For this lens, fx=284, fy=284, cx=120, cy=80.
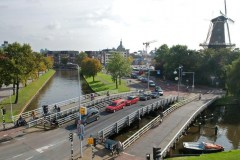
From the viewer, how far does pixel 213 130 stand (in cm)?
4772

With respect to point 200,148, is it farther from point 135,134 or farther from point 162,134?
point 135,134

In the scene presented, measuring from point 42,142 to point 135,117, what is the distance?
17784 mm

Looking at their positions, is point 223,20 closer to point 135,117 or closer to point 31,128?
point 135,117

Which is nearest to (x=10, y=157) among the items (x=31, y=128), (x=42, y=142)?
(x=42, y=142)

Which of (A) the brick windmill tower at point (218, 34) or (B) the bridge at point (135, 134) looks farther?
(A) the brick windmill tower at point (218, 34)

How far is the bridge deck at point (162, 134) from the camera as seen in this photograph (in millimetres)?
31153

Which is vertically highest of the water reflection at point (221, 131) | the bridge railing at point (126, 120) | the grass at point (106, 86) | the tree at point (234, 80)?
the tree at point (234, 80)

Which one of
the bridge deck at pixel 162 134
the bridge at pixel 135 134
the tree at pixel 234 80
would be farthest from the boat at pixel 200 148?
the tree at pixel 234 80

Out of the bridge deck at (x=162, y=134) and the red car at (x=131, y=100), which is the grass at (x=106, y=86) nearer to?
the red car at (x=131, y=100)

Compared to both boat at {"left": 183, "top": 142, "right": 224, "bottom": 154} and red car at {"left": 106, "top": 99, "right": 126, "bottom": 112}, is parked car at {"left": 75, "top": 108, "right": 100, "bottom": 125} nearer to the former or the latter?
red car at {"left": 106, "top": 99, "right": 126, "bottom": 112}

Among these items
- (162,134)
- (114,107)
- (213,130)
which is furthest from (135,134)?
(213,130)

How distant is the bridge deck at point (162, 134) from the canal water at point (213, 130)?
2019mm

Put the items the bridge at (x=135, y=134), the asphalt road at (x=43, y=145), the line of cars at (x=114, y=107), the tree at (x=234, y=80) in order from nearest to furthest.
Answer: the asphalt road at (x=43, y=145) → the bridge at (x=135, y=134) → the line of cars at (x=114, y=107) → the tree at (x=234, y=80)

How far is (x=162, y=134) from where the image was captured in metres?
37.9
